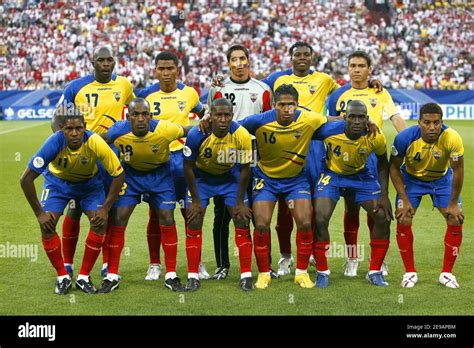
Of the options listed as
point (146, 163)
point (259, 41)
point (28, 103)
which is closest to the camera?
point (146, 163)

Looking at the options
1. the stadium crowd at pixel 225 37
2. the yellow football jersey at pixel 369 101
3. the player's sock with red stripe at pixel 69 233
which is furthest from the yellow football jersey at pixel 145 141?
the stadium crowd at pixel 225 37

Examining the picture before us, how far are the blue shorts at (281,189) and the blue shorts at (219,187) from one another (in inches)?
7.7

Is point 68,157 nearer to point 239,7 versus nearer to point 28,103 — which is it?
point 28,103

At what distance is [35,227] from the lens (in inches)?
460

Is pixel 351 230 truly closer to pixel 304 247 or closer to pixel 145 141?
pixel 304 247

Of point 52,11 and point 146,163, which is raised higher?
point 52,11

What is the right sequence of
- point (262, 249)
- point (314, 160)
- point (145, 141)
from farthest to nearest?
point (314, 160) < point (262, 249) < point (145, 141)

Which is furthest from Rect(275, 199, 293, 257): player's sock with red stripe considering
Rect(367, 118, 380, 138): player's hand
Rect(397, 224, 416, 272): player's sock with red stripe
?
Rect(367, 118, 380, 138): player's hand

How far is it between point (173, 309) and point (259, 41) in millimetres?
30092

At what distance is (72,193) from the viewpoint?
→ 7.97 m

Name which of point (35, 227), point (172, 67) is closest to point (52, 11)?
point (35, 227)

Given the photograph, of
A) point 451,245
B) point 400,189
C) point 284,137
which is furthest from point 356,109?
point 451,245

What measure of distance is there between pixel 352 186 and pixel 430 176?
2.66 ft

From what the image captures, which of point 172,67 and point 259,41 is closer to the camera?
point 172,67
